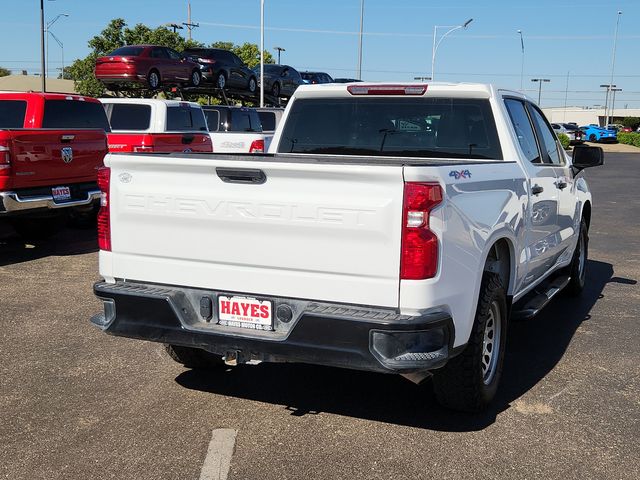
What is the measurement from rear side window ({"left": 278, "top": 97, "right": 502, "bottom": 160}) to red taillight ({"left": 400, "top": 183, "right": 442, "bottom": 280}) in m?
1.77

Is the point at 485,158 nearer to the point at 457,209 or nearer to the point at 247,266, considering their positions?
the point at 457,209

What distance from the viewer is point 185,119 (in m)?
13.4

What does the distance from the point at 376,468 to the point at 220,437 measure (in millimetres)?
918

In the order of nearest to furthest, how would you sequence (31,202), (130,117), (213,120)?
1. (31,202)
2. (130,117)
3. (213,120)

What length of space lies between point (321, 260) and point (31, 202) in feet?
20.9

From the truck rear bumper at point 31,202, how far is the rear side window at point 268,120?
998 cm

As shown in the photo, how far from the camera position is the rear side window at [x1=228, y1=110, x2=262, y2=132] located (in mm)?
17000

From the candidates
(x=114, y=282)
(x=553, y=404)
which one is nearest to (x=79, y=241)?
(x=114, y=282)

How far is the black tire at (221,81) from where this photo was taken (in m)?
26.5

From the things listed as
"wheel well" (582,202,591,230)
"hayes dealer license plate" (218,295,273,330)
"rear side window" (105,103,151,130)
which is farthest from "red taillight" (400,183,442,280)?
"rear side window" (105,103,151,130)

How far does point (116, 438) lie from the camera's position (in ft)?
13.6

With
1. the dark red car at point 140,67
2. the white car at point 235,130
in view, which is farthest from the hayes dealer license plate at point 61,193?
the dark red car at point 140,67

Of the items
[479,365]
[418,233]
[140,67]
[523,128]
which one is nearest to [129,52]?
[140,67]

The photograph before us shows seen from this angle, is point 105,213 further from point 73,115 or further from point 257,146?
point 257,146
